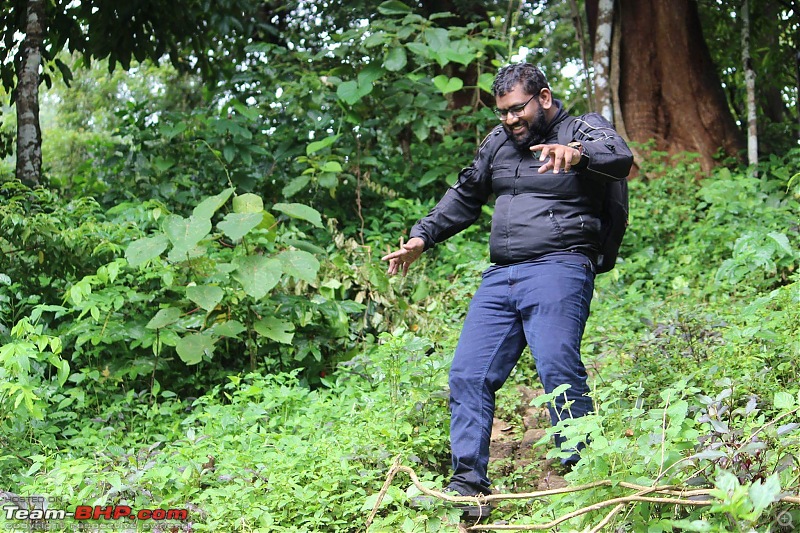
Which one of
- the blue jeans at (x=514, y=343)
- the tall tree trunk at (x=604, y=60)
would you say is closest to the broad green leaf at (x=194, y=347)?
the blue jeans at (x=514, y=343)

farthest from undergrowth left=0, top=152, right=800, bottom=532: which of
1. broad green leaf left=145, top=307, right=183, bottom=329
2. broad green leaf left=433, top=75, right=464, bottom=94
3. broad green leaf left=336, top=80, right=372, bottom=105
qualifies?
broad green leaf left=336, top=80, right=372, bottom=105

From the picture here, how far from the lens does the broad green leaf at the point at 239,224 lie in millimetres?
4898

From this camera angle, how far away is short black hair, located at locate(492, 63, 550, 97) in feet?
11.7

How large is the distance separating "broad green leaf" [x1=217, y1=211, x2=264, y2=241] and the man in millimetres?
1416

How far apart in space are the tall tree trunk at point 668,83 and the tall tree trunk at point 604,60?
0.60 feet

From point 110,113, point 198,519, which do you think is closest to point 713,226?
point 198,519

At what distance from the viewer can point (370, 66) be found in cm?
758


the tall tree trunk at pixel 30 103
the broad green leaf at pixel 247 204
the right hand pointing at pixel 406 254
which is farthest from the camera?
the tall tree trunk at pixel 30 103

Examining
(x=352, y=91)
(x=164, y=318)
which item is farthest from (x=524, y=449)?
(x=352, y=91)

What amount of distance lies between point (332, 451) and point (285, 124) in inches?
194

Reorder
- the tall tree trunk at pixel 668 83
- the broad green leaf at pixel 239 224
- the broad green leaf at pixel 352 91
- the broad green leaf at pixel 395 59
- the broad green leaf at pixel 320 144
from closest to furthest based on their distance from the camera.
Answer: the broad green leaf at pixel 239 224 < the broad green leaf at pixel 320 144 < the broad green leaf at pixel 395 59 < the broad green leaf at pixel 352 91 < the tall tree trunk at pixel 668 83

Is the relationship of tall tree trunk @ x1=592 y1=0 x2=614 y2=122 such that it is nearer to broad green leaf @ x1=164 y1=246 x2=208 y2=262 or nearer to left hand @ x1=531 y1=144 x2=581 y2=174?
broad green leaf @ x1=164 y1=246 x2=208 y2=262

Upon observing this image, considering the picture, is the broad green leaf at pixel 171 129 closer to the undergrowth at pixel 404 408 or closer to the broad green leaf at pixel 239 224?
the undergrowth at pixel 404 408

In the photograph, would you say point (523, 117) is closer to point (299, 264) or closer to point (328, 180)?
point (299, 264)
